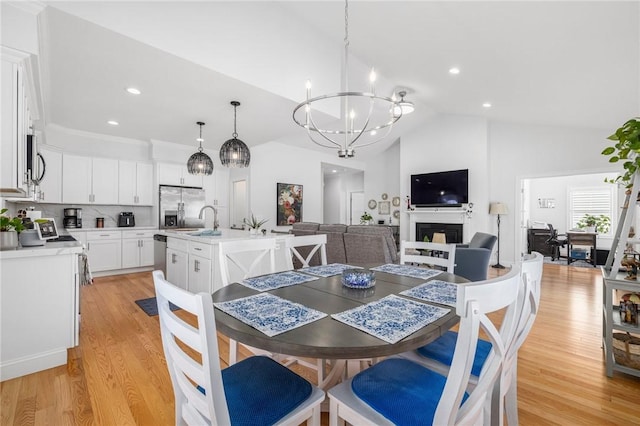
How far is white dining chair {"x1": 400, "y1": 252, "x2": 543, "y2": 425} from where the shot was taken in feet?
3.64

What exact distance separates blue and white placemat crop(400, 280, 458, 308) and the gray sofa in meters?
2.16

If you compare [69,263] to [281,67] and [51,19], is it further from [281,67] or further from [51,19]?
[281,67]

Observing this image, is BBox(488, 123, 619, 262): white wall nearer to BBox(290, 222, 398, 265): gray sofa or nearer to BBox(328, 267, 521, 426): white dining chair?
BBox(290, 222, 398, 265): gray sofa

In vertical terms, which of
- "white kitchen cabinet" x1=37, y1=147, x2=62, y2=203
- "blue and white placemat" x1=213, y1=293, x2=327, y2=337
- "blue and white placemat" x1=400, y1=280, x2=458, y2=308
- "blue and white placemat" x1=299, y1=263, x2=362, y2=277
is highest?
"white kitchen cabinet" x1=37, y1=147, x2=62, y2=203

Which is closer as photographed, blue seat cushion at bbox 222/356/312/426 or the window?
blue seat cushion at bbox 222/356/312/426

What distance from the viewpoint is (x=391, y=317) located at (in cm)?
114

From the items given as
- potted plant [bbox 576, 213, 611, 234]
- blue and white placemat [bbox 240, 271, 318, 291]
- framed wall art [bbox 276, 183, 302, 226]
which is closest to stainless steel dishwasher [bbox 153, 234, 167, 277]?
framed wall art [bbox 276, 183, 302, 226]

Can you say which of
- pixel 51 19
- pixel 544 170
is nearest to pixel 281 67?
pixel 51 19

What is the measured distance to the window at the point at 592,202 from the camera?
24.2 ft

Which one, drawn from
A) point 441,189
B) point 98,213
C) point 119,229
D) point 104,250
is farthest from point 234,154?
point 441,189

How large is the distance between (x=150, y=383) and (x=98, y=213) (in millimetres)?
4615

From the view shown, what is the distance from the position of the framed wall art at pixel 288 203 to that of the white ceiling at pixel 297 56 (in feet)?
6.96

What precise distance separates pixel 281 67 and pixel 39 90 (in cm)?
242

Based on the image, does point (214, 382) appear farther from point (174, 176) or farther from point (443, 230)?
point (443, 230)
